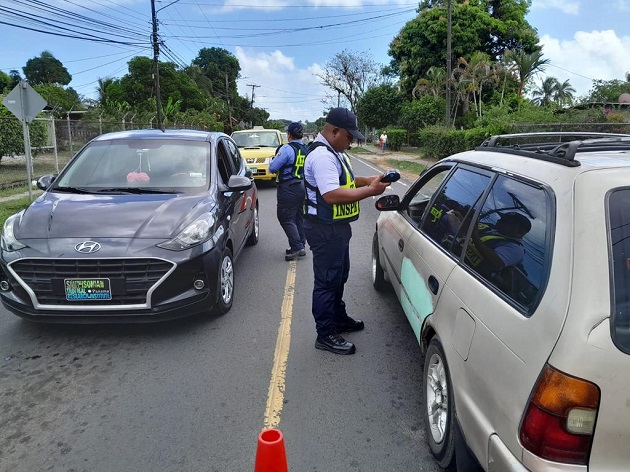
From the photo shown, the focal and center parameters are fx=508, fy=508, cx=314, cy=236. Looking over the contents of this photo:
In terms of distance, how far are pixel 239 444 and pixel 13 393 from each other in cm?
173

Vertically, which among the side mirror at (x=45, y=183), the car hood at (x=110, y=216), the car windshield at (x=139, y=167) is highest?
the car windshield at (x=139, y=167)

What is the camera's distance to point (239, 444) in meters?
2.89

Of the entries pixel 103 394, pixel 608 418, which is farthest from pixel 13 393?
pixel 608 418

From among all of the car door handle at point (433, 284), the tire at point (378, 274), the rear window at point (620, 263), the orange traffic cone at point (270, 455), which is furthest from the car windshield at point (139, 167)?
the rear window at point (620, 263)

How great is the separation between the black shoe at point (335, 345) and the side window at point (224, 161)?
2.33 metres

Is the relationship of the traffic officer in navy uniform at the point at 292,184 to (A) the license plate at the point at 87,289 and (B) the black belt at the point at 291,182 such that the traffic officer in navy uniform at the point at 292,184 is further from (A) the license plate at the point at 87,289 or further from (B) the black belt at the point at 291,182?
(A) the license plate at the point at 87,289

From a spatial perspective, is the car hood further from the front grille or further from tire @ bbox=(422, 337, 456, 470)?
tire @ bbox=(422, 337, 456, 470)

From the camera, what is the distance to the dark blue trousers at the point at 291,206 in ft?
22.3

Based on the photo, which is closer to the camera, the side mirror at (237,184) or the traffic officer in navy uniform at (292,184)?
the side mirror at (237,184)

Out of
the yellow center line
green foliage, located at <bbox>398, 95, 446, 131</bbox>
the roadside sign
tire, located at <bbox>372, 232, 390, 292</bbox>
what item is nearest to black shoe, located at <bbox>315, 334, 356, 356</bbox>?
the yellow center line

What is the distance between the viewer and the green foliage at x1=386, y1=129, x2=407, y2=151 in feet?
128

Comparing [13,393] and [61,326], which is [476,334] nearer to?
[13,393]

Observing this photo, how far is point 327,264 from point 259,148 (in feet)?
39.3

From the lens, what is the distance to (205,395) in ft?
11.2
